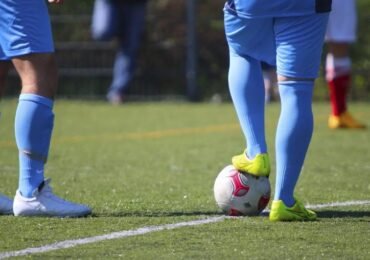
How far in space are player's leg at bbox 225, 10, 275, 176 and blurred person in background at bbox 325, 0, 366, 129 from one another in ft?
17.5

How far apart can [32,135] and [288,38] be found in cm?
141

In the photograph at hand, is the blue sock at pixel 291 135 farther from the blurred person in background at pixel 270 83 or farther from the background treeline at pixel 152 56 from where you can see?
the background treeline at pixel 152 56

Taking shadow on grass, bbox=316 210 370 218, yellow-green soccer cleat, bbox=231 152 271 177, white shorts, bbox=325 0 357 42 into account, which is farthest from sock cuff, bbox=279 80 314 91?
white shorts, bbox=325 0 357 42

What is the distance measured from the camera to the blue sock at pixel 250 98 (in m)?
5.80

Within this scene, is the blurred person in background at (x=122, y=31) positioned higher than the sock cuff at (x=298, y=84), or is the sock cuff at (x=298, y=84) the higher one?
the sock cuff at (x=298, y=84)

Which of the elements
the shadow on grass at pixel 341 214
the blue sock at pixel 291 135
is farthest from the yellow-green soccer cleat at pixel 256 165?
the shadow on grass at pixel 341 214

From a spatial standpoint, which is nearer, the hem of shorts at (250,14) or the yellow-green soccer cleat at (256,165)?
the hem of shorts at (250,14)

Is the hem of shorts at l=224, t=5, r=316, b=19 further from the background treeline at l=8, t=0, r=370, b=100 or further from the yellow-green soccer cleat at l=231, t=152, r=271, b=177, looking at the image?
the background treeline at l=8, t=0, r=370, b=100

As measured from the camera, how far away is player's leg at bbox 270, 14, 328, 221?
5.55m

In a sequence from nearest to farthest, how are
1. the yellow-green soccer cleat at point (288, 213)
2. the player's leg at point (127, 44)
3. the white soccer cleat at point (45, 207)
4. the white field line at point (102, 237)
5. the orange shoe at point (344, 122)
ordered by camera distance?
1. the white field line at point (102, 237)
2. the yellow-green soccer cleat at point (288, 213)
3. the white soccer cleat at point (45, 207)
4. the orange shoe at point (344, 122)
5. the player's leg at point (127, 44)

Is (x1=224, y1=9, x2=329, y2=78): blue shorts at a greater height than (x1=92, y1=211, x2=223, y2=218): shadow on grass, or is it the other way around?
(x1=224, y1=9, x2=329, y2=78): blue shorts

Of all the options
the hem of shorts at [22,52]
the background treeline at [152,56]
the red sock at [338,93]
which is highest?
the hem of shorts at [22,52]

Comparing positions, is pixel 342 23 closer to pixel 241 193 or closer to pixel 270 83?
pixel 270 83

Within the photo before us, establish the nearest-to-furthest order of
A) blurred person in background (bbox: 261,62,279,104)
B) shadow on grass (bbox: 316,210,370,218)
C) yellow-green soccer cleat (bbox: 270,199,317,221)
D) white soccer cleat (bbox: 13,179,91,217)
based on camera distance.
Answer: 1. yellow-green soccer cleat (bbox: 270,199,317,221)
2. white soccer cleat (bbox: 13,179,91,217)
3. shadow on grass (bbox: 316,210,370,218)
4. blurred person in background (bbox: 261,62,279,104)
